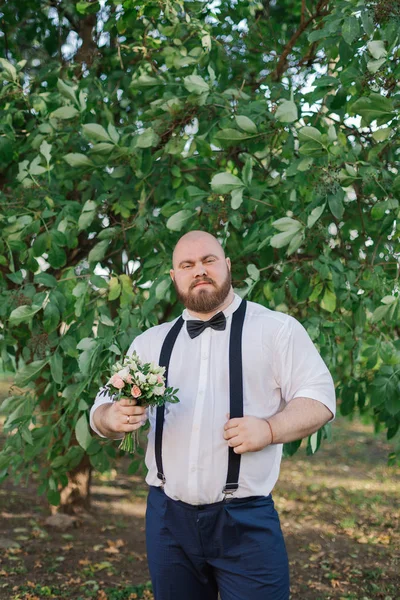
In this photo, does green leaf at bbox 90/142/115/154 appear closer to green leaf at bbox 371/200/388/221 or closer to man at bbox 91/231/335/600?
man at bbox 91/231/335/600

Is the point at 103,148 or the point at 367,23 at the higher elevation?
the point at 367,23

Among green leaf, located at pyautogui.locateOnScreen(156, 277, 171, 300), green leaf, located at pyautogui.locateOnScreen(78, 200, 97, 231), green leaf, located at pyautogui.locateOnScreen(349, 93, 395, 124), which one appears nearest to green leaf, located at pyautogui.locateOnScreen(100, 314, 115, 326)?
green leaf, located at pyautogui.locateOnScreen(156, 277, 171, 300)

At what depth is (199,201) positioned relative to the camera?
117 inches

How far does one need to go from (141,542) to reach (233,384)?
10.9 ft

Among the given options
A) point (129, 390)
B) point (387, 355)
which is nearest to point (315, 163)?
point (387, 355)

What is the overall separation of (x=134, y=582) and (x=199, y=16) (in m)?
3.38

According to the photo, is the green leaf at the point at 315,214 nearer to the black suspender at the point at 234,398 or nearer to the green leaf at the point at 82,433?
the black suspender at the point at 234,398

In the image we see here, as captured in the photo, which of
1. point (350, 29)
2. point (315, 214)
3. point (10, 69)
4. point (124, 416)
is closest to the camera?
point (124, 416)

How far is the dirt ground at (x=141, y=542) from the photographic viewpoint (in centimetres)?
419

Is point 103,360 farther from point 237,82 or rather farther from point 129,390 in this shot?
point 237,82

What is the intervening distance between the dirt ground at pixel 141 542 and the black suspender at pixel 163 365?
211cm

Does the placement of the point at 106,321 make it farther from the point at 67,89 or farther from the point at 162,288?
the point at 67,89

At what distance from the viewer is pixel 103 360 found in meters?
2.81

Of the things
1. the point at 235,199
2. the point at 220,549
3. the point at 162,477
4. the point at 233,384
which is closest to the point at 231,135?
the point at 235,199
